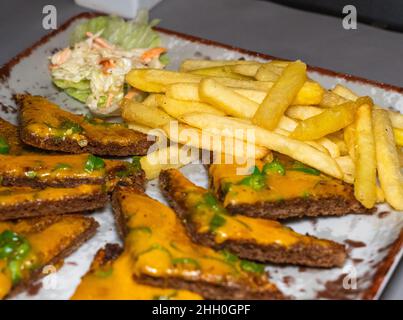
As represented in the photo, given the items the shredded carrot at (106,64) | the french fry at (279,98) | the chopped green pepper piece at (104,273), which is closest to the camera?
the chopped green pepper piece at (104,273)

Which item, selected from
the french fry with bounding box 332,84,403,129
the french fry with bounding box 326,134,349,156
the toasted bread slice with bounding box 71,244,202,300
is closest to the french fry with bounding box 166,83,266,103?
the french fry with bounding box 326,134,349,156

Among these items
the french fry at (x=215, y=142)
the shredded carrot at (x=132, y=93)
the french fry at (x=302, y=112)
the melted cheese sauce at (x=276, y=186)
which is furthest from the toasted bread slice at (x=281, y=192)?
the shredded carrot at (x=132, y=93)

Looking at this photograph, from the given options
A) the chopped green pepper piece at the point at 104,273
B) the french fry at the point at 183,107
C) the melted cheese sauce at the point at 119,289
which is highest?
the french fry at the point at 183,107

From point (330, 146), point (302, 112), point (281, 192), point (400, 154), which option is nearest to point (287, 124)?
point (302, 112)

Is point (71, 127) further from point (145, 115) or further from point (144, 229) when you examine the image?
point (144, 229)

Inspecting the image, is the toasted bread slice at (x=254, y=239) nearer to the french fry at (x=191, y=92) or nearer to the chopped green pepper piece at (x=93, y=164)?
the chopped green pepper piece at (x=93, y=164)

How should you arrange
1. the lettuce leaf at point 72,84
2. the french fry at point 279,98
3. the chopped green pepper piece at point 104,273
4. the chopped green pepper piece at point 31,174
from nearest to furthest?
the chopped green pepper piece at point 104,273, the chopped green pepper piece at point 31,174, the french fry at point 279,98, the lettuce leaf at point 72,84

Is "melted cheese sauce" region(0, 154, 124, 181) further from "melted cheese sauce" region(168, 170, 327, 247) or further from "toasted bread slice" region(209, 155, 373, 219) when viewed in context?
"toasted bread slice" region(209, 155, 373, 219)
